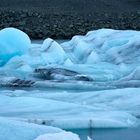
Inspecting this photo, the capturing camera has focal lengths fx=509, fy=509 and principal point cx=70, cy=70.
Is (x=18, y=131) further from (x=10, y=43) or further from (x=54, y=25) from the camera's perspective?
(x=54, y=25)

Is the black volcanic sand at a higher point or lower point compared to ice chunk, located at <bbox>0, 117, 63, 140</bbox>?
higher

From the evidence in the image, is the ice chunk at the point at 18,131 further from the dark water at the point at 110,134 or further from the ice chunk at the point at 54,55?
the ice chunk at the point at 54,55

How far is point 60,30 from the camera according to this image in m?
10.5

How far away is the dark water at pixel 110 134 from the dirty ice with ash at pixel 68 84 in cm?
4

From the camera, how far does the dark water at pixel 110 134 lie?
3.35 meters

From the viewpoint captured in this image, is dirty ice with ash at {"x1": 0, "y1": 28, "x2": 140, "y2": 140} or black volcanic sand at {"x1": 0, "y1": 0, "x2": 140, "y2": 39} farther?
black volcanic sand at {"x1": 0, "y1": 0, "x2": 140, "y2": 39}

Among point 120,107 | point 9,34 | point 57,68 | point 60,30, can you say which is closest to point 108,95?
point 120,107

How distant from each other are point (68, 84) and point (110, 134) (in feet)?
4.72

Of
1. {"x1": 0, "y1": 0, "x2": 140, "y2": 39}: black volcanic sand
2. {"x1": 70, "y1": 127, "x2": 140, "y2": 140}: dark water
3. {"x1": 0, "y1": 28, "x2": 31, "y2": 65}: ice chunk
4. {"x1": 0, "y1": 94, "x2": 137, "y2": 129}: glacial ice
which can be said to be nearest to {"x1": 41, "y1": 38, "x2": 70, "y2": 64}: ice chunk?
{"x1": 0, "y1": 28, "x2": 31, "y2": 65}: ice chunk

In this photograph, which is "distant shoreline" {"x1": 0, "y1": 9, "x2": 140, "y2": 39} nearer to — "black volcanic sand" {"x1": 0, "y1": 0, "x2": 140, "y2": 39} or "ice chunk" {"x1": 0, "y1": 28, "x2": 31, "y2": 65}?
"black volcanic sand" {"x1": 0, "y1": 0, "x2": 140, "y2": 39}

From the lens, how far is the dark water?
3.35 metres

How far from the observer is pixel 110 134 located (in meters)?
3.39

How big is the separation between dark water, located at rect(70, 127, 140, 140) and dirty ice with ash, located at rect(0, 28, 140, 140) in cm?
4

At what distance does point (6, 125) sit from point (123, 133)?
95 cm
